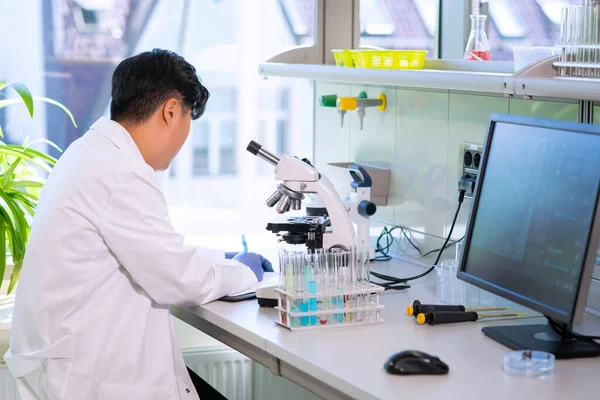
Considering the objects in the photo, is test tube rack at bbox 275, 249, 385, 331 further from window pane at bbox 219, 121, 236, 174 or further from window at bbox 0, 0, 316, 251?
window pane at bbox 219, 121, 236, 174

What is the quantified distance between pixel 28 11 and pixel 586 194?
2.07m

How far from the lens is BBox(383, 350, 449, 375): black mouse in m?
1.47

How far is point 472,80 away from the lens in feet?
6.19

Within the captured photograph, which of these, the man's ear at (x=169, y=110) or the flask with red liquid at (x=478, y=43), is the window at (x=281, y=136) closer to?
the flask with red liquid at (x=478, y=43)

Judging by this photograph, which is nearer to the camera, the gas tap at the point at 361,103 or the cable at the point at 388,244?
the cable at the point at 388,244

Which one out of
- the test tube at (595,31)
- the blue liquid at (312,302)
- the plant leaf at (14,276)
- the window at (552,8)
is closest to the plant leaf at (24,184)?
the plant leaf at (14,276)

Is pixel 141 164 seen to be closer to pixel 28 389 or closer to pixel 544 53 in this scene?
pixel 28 389

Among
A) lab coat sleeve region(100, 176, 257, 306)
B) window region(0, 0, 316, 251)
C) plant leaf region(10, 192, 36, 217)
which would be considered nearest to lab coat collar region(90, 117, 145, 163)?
lab coat sleeve region(100, 176, 257, 306)

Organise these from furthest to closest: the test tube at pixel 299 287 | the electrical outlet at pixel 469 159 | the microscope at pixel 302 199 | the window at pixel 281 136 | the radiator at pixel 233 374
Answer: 1. the window at pixel 281 136
2. the radiator at pixel 233 374
3. the electrical outlet at pixel 469 159
4. the microscope at pixel 302 199
5. the test tube at pixel 299 287

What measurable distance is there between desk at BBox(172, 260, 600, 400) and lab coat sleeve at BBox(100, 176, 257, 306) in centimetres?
11

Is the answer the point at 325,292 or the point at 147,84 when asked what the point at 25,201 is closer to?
the point at 147,84

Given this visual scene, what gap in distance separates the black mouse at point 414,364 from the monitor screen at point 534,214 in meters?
0.24

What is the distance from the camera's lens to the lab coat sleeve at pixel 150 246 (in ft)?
5.86

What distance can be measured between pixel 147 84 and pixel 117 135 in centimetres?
14
